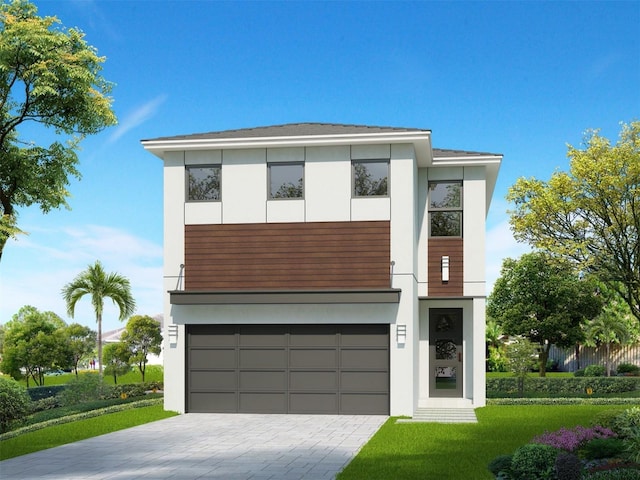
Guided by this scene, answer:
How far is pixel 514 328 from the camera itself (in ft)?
155

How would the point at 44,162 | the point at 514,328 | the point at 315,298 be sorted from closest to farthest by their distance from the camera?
1. the point at 315,298
2. the point at 44,162
3. the point at 514,328

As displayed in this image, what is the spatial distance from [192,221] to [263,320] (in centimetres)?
327

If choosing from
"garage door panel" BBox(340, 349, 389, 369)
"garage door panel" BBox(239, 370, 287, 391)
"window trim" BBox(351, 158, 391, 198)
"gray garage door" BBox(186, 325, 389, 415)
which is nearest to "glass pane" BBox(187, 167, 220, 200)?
"gray garage door" BBox(186, 325, 389, 415)

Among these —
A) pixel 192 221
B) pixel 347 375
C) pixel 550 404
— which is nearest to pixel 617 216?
pixel 550 404

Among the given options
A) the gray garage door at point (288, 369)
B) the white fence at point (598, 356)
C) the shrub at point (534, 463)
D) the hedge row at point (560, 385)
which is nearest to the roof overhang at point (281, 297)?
the gray garage door at point (288, 369)

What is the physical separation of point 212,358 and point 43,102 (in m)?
8.88

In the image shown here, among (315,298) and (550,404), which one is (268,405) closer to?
(315,298)

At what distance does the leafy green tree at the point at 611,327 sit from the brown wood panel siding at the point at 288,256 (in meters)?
30.1

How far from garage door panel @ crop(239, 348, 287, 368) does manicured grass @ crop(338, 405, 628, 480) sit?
3391mm

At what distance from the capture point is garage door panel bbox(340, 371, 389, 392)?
19.6m

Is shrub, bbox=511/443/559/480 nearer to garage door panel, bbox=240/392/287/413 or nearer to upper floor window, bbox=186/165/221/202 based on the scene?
garage door panel, bbox=240/392/287/413

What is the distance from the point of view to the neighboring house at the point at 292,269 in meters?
19.6

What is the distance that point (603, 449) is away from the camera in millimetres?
A: 11445

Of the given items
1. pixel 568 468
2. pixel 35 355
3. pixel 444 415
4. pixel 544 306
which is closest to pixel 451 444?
pixel 444 415
